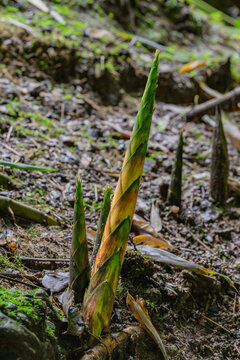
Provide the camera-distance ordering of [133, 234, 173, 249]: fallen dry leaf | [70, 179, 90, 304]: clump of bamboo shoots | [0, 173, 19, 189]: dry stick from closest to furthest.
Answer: [70, 179, 90, 304]: clump of bamboo shoots < [133, 234, 173, 249]: fallen dry leaf < [0, 173, 19, 189]: dry stick

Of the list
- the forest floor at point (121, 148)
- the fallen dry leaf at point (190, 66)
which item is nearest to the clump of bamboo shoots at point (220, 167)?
the forest floor at point (121, 148)

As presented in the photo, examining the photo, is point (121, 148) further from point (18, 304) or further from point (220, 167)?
point (18, 304)

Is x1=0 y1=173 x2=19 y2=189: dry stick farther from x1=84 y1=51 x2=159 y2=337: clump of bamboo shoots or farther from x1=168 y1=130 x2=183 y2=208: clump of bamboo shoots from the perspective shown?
x1=168 y1=130 x2=183 y2=208: clump of bamboo shoots

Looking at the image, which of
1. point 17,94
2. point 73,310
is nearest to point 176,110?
point 17,94

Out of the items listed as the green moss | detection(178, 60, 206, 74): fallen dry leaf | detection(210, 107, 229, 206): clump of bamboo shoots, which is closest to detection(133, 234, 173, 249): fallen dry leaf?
the green moss

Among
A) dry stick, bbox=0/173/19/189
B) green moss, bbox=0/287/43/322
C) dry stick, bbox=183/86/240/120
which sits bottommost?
green moss, bbox=0/287/43/322

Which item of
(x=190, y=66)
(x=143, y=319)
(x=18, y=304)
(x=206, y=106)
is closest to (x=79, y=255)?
(x=18, y=304)

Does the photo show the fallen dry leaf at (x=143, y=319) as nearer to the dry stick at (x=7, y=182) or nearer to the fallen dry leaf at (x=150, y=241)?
the fallen dry leaf at (x=150, y=241)
